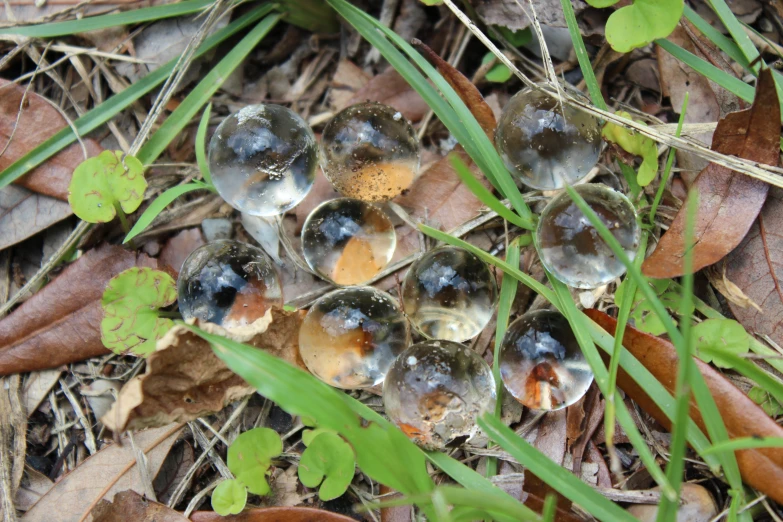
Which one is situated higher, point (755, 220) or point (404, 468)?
point (755, 220)

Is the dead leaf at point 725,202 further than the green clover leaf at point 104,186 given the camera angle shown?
No

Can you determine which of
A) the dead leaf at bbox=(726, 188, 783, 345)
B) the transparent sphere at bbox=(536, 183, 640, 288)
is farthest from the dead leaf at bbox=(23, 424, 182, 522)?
the dead leaf at bbox=(726, 188, 783, 345)

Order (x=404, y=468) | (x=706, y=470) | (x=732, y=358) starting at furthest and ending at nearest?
(x=706, y=470) → (x=732, y=358) → (x=404, y=468)

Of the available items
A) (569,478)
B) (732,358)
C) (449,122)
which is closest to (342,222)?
(449,122)

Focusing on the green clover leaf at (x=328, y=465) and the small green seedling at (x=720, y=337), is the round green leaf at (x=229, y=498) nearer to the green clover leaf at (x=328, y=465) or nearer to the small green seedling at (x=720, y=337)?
the green clover leaf at (x=328, y=465)

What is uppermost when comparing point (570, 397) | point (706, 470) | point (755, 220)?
point (755, 220)

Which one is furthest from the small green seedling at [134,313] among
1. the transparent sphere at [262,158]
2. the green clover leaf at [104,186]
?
the transparent sphere at [262,158]

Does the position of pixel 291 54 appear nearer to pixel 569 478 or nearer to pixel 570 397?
pixel 570 397
